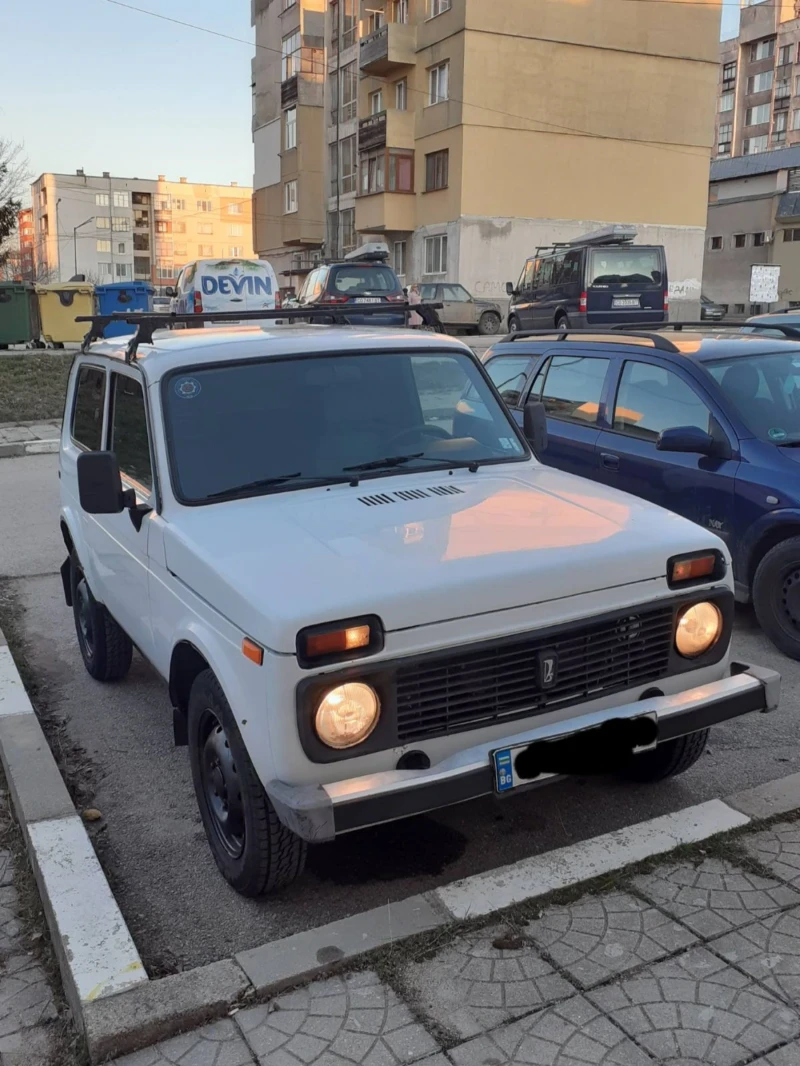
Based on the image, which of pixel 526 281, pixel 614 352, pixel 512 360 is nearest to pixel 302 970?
pixel 614 352

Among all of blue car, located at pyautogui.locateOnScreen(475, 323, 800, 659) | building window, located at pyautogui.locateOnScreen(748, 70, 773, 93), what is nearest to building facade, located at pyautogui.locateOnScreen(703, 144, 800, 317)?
building window, located at pyautogui.locateOnScreen(748, 70, 773, 93)

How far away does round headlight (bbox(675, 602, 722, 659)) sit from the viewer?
3.50m

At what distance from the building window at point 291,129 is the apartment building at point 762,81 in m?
38.7

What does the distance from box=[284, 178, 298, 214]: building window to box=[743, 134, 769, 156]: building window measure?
43.7 meters

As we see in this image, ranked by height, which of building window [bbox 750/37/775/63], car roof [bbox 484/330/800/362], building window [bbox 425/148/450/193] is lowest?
car roof [bbox 484/330/800/362]

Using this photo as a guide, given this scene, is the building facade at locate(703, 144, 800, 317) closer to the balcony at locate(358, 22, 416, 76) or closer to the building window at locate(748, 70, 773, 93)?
the balcony at locate(358, 22, 416, 76)

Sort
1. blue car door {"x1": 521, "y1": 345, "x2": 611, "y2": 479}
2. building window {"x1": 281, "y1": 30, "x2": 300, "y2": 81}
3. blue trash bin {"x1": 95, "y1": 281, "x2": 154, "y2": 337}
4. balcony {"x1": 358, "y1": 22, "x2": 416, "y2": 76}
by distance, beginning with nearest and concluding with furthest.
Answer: blue car door {"x1": 521, "y1": 345, "x2": 611, "y2": 479} → blue trash bin {"x1": 95, "y1": 281, "x2": 154, "y2": 337} → balcony {"x1": 358, "y1": 22, "x2": 416, "y2": 76} → building window {"x1": 281, "y1": 30, "x2": 300, "y2": 81}

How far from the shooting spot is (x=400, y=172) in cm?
4097

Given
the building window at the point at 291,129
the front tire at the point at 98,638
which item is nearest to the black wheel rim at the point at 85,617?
the front tire at the point at 98,638

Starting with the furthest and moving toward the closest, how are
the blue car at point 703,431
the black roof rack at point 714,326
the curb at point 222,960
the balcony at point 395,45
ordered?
the balcony at point 395,45
the black roof rack at point 714,326
the blue car at point 703,431
the curb at point 222,960

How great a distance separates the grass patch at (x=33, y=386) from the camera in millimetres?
15977

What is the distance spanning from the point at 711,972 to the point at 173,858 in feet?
6.42

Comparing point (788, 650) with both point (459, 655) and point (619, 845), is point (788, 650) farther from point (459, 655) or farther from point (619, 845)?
point (459, 655)

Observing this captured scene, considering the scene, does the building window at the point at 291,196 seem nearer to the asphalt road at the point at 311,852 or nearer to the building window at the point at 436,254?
the building window at the point at 436,254
